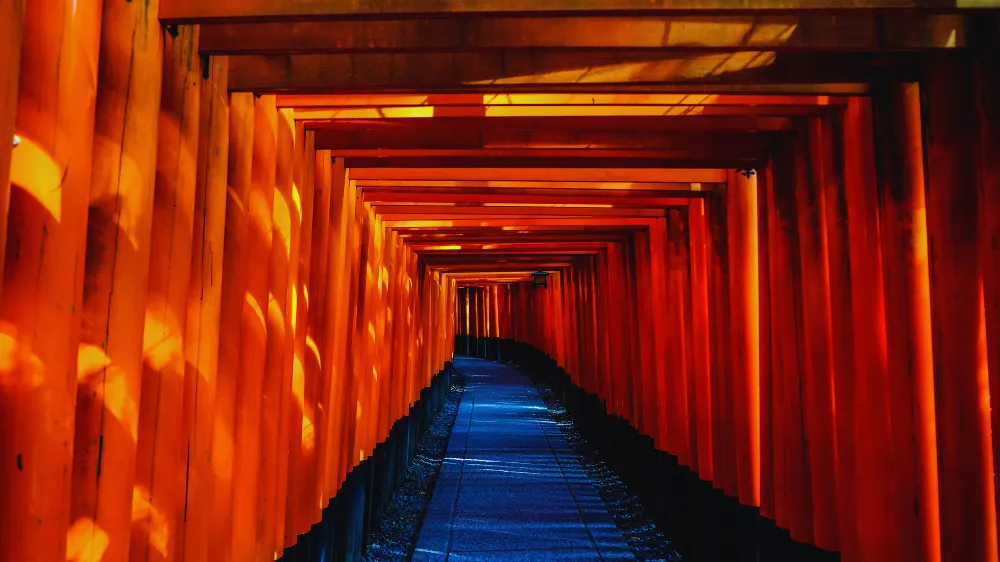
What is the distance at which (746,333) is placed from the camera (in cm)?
570

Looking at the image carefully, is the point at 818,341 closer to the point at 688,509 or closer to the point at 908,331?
the point at 908,331

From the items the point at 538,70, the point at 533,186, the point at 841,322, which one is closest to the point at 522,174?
the point at 533,186

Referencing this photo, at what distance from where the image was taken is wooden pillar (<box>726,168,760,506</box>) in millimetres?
5645

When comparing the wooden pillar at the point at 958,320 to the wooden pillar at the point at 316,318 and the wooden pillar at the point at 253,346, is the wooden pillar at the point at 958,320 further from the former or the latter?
the wooden pillar at the point at 316,318

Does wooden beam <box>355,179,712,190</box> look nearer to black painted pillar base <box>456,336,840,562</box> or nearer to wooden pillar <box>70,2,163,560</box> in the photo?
black painted pillar base <box>456,336,840,562</box>

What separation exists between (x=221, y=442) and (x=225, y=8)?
1989mm

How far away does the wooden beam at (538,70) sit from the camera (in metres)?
3.57

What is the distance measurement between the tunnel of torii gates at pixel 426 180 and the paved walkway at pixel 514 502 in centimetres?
203

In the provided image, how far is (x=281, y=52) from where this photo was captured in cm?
330

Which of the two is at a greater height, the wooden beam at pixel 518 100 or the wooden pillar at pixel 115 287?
the wooden beam at pixel 518 100

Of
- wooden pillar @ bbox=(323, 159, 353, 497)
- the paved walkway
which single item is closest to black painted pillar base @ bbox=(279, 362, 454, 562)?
wooden pillar @ bbox=(323, 159, 353, 497)

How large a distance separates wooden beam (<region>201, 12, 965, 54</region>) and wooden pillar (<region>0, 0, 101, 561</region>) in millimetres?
1225

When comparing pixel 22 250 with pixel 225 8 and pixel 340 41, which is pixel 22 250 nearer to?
pixel 225 8

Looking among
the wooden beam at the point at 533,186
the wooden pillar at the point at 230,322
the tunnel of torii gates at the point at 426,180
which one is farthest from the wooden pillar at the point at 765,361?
the wooden pillar at the point at 230,322
